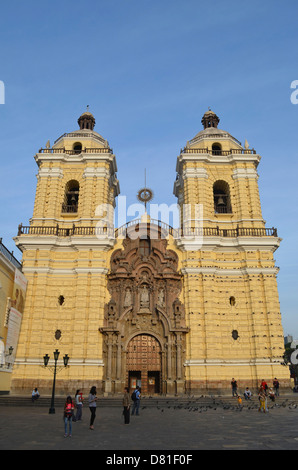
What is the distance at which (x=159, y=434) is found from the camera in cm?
1116

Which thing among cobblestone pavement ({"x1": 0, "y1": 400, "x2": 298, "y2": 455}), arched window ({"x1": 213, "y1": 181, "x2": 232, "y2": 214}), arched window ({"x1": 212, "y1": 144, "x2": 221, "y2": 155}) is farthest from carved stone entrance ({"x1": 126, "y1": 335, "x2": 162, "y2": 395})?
arched window ({"x1": 212, "y1": 144, "x2": 221, "y2": 155})

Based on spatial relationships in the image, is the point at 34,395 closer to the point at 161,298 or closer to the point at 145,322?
the point at 145,322

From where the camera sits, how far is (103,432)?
11742mm

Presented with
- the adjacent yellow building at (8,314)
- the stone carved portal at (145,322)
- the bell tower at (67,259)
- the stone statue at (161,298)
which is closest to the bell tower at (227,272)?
the stone carved portal at (145,322)

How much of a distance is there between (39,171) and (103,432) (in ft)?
80.1

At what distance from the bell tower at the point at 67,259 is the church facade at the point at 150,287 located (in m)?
0.08

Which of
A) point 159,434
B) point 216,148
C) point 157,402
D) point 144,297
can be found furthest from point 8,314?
point 216,148

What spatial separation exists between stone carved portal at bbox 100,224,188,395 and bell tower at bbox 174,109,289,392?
99cm

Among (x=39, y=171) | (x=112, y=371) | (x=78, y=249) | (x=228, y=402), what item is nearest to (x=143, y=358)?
(x=112, y=371)

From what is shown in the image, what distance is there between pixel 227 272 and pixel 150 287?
6022 mm

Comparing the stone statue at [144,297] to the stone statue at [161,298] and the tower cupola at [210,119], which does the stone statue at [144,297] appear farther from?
the tower cupola at [210,119]

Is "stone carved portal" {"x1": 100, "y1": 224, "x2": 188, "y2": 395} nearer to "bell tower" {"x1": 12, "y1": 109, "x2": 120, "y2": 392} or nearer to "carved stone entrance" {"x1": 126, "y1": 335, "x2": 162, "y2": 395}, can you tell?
"carved stone entrance" {"x1": 126, "y1": 335, "x2": 162, "y2": 395}

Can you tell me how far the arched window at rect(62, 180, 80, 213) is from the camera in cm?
3159
